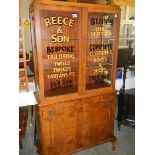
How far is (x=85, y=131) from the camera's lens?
2158 mm

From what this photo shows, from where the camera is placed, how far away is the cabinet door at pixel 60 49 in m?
1.84

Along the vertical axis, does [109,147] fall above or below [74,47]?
below

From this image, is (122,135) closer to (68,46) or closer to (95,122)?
(95,122)

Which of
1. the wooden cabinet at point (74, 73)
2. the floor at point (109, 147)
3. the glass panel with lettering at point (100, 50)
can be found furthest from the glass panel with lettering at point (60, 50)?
the floor at point (109, 147)

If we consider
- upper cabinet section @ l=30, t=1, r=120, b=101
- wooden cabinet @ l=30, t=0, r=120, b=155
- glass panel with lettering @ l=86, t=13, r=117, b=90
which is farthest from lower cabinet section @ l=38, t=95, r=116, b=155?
glass panel with lettering @ l=86, t=13, r=117, b=90

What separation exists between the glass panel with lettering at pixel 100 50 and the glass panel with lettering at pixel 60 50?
0.59 ft


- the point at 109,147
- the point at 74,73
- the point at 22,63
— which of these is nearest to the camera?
the point at 22,63

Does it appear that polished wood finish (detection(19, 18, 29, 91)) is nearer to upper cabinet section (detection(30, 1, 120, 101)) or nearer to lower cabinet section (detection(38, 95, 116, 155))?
upper cabinet section (detection(30, 1, 120, 101))

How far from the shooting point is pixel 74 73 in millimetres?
2176

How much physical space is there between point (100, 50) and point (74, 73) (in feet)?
1.40

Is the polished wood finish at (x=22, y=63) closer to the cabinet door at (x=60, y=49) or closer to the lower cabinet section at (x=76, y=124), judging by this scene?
the cabinet door at (x=60, y=49)

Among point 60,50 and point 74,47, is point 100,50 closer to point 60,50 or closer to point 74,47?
point 74,47

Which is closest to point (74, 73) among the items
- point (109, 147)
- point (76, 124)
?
point (76, 124)
